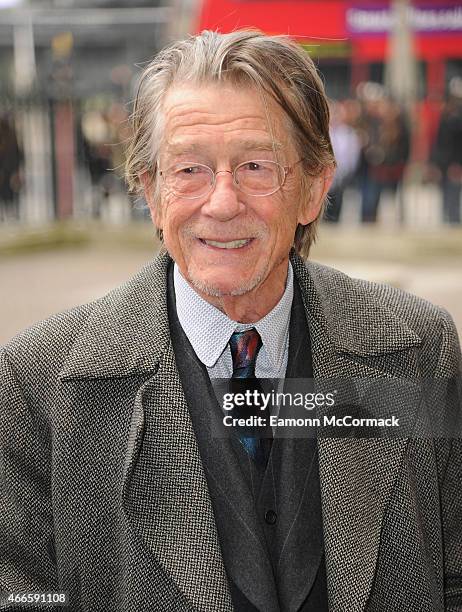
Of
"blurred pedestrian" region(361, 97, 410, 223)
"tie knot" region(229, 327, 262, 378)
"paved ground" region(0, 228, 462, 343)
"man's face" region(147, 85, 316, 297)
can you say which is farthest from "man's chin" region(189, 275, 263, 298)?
"blurred pedestrian" region(361, 97, 410, 223)

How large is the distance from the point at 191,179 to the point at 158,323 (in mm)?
292

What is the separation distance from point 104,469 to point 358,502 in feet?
1.58

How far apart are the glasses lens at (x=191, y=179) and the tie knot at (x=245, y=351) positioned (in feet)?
0.98

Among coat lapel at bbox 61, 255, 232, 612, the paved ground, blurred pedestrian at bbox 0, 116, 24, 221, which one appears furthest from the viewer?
blurred pedestrian at bbox 0, 116, 24, 221

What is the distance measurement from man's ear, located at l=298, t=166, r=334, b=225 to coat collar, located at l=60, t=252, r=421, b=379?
11 cm

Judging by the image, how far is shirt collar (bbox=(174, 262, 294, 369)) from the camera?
70.7 inches

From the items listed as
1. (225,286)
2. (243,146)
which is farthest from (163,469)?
(243,146)

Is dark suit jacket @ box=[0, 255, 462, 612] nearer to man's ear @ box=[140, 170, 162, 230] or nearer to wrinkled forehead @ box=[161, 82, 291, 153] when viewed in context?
man's ear @ box=[140, 170, 162, 230]

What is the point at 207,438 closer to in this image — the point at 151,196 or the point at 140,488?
the point at 140,488

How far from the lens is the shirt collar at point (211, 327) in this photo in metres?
1.79

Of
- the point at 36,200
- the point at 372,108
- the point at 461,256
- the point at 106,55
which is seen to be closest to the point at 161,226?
the point at 461,256

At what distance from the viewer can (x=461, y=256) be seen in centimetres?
1124

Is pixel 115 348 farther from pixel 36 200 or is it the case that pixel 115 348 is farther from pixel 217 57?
pixel 36 200

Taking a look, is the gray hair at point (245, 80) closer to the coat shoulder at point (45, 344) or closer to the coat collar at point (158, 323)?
the coat collar at point (158, 323)
